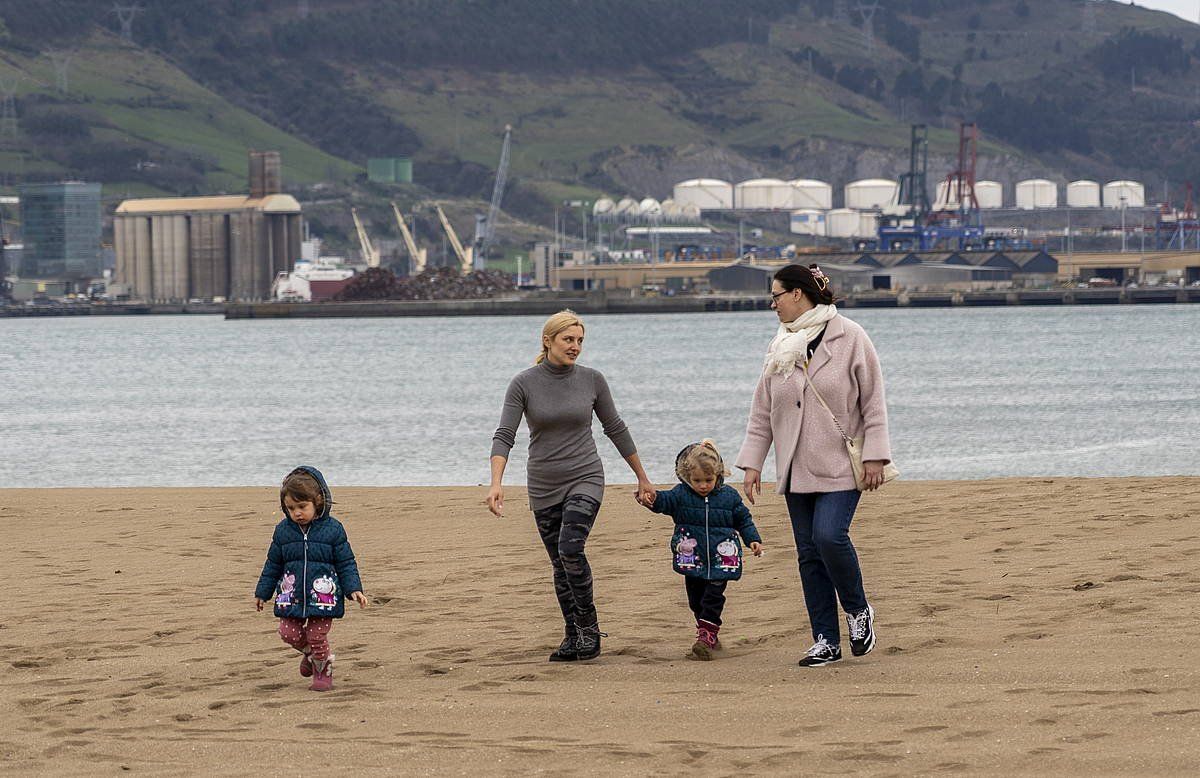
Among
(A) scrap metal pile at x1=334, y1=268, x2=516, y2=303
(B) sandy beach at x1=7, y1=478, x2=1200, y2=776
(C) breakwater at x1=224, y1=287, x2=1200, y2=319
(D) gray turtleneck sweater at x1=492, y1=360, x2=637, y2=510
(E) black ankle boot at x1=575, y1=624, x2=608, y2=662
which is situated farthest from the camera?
(A) scrap metal pile at x1=334, y1=268, x2=516, y2=303

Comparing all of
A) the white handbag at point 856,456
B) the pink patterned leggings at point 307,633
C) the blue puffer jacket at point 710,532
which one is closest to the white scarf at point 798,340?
the white handbag at point 856,456

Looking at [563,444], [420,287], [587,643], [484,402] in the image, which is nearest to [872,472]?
[563,444]

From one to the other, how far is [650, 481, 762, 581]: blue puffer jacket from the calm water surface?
56.3ft

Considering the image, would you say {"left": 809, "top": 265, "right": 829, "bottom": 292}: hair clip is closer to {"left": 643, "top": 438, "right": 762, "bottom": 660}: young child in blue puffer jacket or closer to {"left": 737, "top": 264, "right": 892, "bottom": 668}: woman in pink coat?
{"left": 737, "top": 264, "right": 892, "bottom": 668}: woman in pink coat

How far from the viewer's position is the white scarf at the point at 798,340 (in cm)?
745

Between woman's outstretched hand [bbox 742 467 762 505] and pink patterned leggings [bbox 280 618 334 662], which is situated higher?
woman's outstretched hand [bbox 742 467 762 505]

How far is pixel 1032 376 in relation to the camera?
56375 millimetres

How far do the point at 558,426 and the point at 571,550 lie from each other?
55 cm

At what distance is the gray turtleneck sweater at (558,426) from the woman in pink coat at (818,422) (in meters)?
0.71

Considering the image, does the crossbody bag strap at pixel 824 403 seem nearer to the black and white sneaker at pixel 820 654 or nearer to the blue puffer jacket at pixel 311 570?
the black and white sneaker at pixel 820 654

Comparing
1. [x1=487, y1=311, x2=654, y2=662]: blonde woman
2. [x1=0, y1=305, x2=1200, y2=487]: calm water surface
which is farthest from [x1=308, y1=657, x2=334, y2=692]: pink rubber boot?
[x1=0, y1=305, x2=1200, y2=487]: calm water surface

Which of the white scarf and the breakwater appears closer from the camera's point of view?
the white scarf

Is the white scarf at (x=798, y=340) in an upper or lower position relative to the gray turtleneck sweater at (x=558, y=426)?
upper

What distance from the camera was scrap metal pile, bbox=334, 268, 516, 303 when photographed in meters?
151
